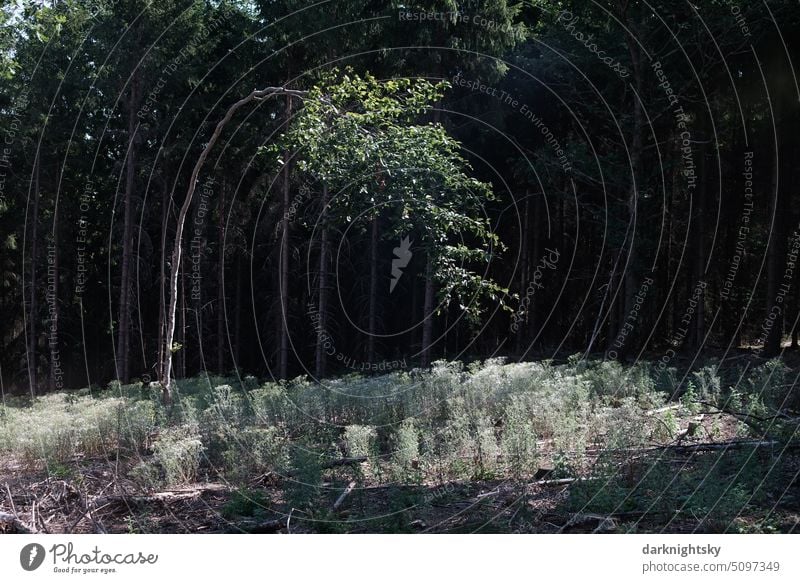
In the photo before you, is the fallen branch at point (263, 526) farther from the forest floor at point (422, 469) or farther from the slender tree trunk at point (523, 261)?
the slender tree trunk at point (523, 261)

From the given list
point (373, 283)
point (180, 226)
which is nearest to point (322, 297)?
point (373, 283)

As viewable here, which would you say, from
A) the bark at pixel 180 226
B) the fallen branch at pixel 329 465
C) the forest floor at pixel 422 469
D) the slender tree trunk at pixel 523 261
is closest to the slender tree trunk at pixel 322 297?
the slender tree trunk at pixel 523 261

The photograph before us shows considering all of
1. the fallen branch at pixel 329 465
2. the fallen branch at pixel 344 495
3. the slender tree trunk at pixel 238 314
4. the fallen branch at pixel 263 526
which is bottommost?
the fallen branch at pixel 263 526

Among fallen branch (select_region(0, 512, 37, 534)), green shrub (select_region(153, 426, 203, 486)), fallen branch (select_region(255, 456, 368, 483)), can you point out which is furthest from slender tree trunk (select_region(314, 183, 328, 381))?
fallen branch (select_region(0, 512, 37, 534))

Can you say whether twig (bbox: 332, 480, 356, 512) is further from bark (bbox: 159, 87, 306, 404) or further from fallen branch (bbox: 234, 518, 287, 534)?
bark (bbox: 159, 87, 306, 404)

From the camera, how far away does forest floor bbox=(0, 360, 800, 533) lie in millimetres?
6980

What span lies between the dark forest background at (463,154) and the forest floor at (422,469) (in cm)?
400

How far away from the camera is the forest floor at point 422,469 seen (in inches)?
275

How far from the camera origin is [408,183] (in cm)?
923

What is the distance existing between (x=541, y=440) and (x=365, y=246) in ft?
58.0

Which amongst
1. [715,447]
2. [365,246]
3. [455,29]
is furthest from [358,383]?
[365,246]

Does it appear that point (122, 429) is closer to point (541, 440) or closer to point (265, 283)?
point (541, 440)

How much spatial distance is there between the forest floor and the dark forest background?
13.1 ft

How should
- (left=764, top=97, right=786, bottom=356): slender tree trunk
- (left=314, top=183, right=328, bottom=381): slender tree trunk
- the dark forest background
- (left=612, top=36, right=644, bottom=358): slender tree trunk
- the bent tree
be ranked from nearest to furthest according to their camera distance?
1. the bent tree
2. (left=612, top=36, right=644, bottom=358): slender tree trunk
3. (left=764, top=97, right=786, bottom=356): slender tree trunk
4. the dark forest background
5. (left=314, top=183, right=328, bottom=381): slender tree trunk
